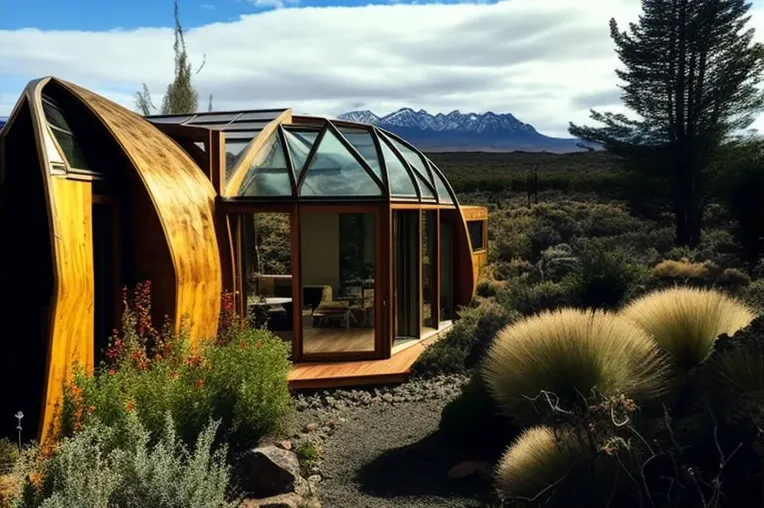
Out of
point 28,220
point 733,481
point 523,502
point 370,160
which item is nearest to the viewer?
point 733,481

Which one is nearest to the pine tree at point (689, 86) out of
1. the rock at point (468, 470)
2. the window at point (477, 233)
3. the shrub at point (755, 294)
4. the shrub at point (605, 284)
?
the shrub at point (755, 294)

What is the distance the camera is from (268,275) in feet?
47.6

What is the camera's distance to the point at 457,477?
18.9 feet

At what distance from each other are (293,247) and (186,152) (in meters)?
2.00

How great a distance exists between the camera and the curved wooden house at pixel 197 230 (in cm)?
572

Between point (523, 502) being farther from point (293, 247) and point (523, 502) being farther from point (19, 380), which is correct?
point (293, 247)

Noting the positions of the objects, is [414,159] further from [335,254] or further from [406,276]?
[335,254]

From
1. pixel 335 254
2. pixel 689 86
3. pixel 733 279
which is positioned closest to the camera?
pixel 733 279

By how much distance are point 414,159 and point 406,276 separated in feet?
8.71

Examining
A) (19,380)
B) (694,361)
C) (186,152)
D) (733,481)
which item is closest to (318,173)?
(186,152)

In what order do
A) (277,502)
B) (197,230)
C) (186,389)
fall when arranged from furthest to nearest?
(197,230), (186,389), (277,502)

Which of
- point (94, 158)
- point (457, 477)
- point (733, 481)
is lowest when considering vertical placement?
point (457, 477)

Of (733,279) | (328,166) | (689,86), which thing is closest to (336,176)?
(328,166)

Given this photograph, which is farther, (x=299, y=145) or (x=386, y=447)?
(x=299, y=145)
